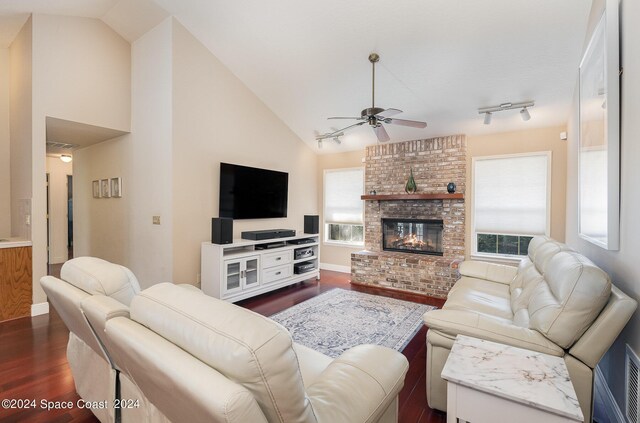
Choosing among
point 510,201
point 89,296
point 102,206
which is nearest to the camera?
point 89,296

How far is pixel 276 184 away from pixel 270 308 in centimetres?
217

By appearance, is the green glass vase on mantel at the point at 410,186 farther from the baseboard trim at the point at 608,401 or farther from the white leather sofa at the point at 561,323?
the baseboard trim at the point at 608,401

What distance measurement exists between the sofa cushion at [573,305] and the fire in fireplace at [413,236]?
3.28 m

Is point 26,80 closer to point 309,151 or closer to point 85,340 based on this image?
point 85,340

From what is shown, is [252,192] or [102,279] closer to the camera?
[102,279]

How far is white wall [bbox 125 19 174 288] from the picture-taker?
12.4 feet

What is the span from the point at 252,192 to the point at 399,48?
2.85 meters

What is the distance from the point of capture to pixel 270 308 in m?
3.84

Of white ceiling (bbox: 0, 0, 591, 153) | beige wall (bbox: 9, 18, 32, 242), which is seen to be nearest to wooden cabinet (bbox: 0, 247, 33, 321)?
beige wall (bbox: 9, 18, 32, 242)

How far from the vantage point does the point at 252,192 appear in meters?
4.71

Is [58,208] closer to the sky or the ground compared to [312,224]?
closer to the sky

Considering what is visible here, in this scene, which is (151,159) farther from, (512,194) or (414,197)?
(512,194)

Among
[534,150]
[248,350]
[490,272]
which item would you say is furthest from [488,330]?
[534,150]

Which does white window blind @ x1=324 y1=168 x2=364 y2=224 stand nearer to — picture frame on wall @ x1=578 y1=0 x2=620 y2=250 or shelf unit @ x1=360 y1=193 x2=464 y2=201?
shelf unit @ x1=360 y1=193 x2=464 y2=201
